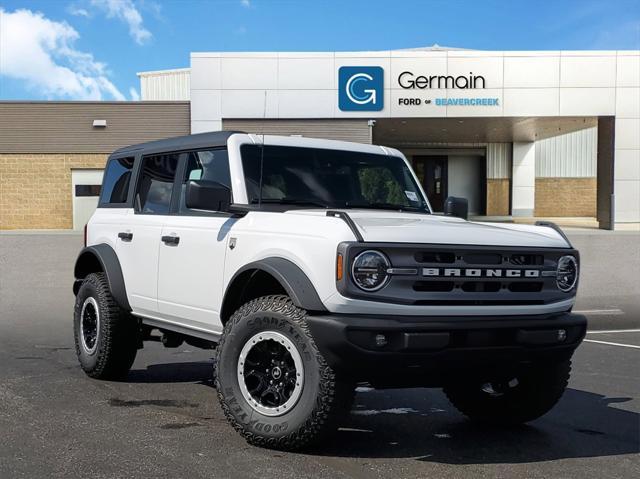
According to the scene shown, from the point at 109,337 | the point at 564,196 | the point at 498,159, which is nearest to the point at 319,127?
the point at 498,159

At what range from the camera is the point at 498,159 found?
137ft

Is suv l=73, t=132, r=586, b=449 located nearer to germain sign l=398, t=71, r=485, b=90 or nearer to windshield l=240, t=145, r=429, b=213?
windshield l=240, t=145, r=429, b=213

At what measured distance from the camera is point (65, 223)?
31328 millimetres

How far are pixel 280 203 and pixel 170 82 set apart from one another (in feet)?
127

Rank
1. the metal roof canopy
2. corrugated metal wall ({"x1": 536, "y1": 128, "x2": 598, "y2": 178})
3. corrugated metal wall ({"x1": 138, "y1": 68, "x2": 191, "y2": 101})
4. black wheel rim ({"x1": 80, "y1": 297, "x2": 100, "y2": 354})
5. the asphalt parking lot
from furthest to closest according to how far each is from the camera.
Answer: corrugated metal wall ({"x1": 536, "y1": 128, "x2": 598, "y2": 178}), corrugated metal wall ({"x1": 138, "y1": 68, "x2": 191, "y2": 101}), the metal roof canopy, black wheel rim ({"x1": 80, "y1": 297, "x2": 100, "y2": 354}), the asphalt parking lot

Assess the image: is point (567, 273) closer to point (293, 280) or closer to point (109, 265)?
point (293, 280)

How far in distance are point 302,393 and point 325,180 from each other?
190 cm

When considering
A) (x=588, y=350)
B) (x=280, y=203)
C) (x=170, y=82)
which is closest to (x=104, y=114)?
(x=170, y=82)

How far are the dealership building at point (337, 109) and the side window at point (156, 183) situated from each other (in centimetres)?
2106

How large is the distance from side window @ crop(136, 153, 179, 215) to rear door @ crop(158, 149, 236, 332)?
160 mm

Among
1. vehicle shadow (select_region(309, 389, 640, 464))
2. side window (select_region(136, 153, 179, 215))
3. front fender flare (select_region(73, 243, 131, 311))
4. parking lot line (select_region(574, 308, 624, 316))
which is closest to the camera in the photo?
vehicle shadow (select_region(309, 389, 640, 464))

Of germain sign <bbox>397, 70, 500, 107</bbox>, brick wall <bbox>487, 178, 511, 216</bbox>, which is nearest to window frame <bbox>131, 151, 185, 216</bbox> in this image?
germain sign <bbox>397, 70, 500, 107</bbox>

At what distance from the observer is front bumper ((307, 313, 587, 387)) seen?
4215 mm

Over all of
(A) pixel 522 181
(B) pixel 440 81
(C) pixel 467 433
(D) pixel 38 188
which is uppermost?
(B) pixel 440 81
